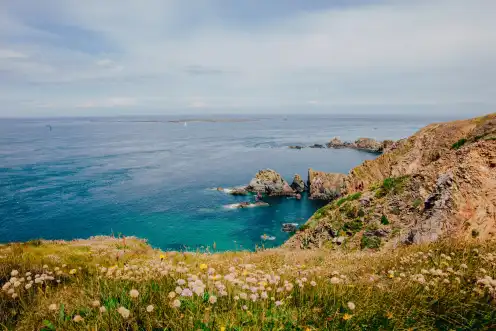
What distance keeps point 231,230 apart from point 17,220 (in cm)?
3328

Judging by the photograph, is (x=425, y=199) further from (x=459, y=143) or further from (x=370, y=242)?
(x=459, y=143)

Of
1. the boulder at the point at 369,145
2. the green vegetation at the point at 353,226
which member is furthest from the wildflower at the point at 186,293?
the boulder at the point at 369,145

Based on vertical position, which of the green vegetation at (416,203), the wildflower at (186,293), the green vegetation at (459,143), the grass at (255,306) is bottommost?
the green vegetation at (416,203)

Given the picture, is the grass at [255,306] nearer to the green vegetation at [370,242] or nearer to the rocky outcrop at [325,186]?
the green vegetation at [370,242]

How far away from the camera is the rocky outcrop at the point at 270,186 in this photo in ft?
212

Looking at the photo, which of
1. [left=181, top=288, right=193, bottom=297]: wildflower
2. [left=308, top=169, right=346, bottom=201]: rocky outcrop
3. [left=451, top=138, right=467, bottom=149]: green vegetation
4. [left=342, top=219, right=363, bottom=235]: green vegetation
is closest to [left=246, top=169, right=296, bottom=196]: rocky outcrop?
[left=308, top=169, right=346, bottom=201]: rocky outcrop

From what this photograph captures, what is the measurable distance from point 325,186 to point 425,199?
46.9 meters

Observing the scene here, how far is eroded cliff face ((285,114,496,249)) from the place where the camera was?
1345 cm

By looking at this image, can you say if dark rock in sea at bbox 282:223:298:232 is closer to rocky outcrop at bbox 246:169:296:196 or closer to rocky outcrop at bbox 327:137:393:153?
rocky outcrop at bbox 246:169:296:196

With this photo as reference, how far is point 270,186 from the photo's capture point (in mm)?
64688

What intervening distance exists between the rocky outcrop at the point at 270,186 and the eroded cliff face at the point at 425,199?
31469 millimetres

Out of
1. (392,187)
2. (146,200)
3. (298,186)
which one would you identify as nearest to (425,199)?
(392,187)

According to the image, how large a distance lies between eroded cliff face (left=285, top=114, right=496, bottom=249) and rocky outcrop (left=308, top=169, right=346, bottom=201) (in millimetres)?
27946

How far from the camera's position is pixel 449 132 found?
87.8 feet
